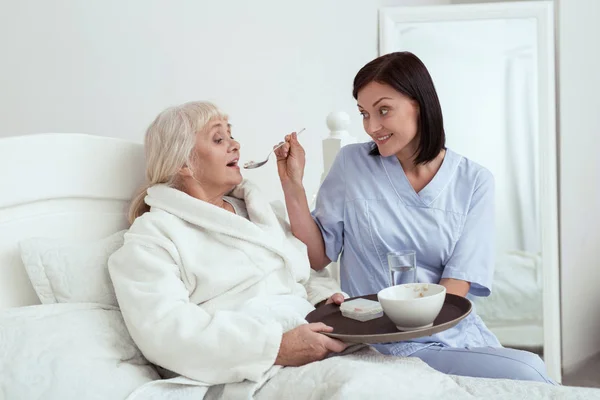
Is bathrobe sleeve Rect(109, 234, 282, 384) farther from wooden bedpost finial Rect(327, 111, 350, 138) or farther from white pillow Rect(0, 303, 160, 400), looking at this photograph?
wooden bedpost finial Rect(327, 111, 350, 138)

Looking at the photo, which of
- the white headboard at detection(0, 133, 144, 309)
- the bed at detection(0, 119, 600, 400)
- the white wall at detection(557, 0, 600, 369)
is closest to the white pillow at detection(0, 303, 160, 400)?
the bed at detection(0, 119, 600, 400)

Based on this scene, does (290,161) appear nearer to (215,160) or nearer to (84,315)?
(215,160)

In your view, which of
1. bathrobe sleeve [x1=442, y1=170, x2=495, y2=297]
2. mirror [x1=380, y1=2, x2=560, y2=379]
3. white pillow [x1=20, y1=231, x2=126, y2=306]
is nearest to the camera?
white pillow [x1=20, y1=231, x2=126, y2=306]

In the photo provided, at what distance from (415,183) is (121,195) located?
0.73 meters

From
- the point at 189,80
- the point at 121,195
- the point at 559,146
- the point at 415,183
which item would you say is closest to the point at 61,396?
the point at 121,195

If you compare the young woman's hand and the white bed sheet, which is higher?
the young woman's hand

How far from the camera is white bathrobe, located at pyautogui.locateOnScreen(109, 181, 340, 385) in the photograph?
4.75ft

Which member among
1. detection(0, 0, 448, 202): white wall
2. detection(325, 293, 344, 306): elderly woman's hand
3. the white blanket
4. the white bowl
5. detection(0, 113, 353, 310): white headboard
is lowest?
the white blanket

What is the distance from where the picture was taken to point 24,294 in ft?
5.26

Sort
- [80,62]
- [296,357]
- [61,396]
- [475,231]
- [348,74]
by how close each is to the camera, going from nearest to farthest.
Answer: [61,396] → [296,357] → [475,231] → [80,62] → [348,74]

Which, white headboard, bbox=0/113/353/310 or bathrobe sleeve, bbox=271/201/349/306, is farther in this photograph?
bathrobe sleeve, bbox=271/201/349/306

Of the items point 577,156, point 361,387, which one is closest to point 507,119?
point 577,156

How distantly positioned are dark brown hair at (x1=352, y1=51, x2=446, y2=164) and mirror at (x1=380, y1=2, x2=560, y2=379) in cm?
129

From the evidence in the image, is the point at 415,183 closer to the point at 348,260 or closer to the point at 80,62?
the point at 348,260
